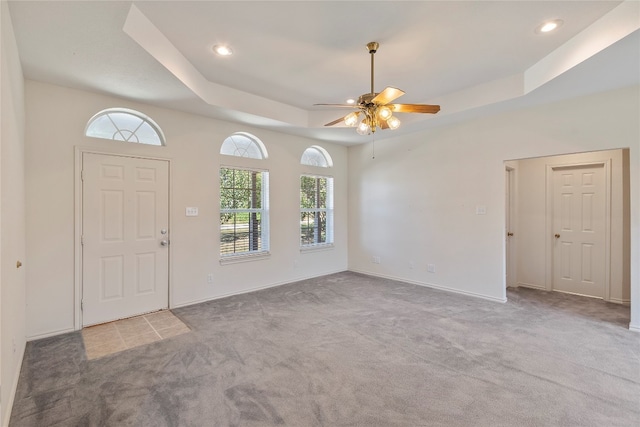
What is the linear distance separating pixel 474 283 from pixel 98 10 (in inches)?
204

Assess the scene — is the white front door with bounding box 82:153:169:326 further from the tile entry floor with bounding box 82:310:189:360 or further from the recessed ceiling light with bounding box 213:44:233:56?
the recessed ceiling light with bounding box 213:44:233:56

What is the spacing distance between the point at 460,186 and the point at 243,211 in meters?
3.47

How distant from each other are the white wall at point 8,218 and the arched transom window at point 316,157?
3.91 metres

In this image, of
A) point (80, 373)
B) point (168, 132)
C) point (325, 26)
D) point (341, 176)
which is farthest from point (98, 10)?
point (341, 176)

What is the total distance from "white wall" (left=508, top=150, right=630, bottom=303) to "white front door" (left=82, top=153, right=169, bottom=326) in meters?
5.50

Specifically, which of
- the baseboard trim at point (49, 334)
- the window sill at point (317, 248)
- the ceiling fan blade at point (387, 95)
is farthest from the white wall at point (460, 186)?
the baseboard trim at point (49, 334)

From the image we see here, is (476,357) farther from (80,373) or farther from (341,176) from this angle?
(341,176)

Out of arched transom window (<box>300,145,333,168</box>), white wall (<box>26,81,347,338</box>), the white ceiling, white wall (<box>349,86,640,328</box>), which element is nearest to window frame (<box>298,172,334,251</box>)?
white wall (<box>26,81,347,338</box>)

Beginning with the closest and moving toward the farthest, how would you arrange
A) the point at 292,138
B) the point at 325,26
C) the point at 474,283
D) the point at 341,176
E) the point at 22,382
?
the point at 22,382, the point at 325,26, the point at 474,283, the point at 292,138, the point at 341,176

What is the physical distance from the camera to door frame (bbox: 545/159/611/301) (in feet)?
13.9

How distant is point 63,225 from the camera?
10.4 feet

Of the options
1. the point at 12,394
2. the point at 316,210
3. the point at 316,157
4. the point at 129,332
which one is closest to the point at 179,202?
the point at 129,332

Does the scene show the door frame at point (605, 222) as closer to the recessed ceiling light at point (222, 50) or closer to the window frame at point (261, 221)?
the window frame at point (261, 221)

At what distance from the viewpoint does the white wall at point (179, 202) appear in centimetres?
304
